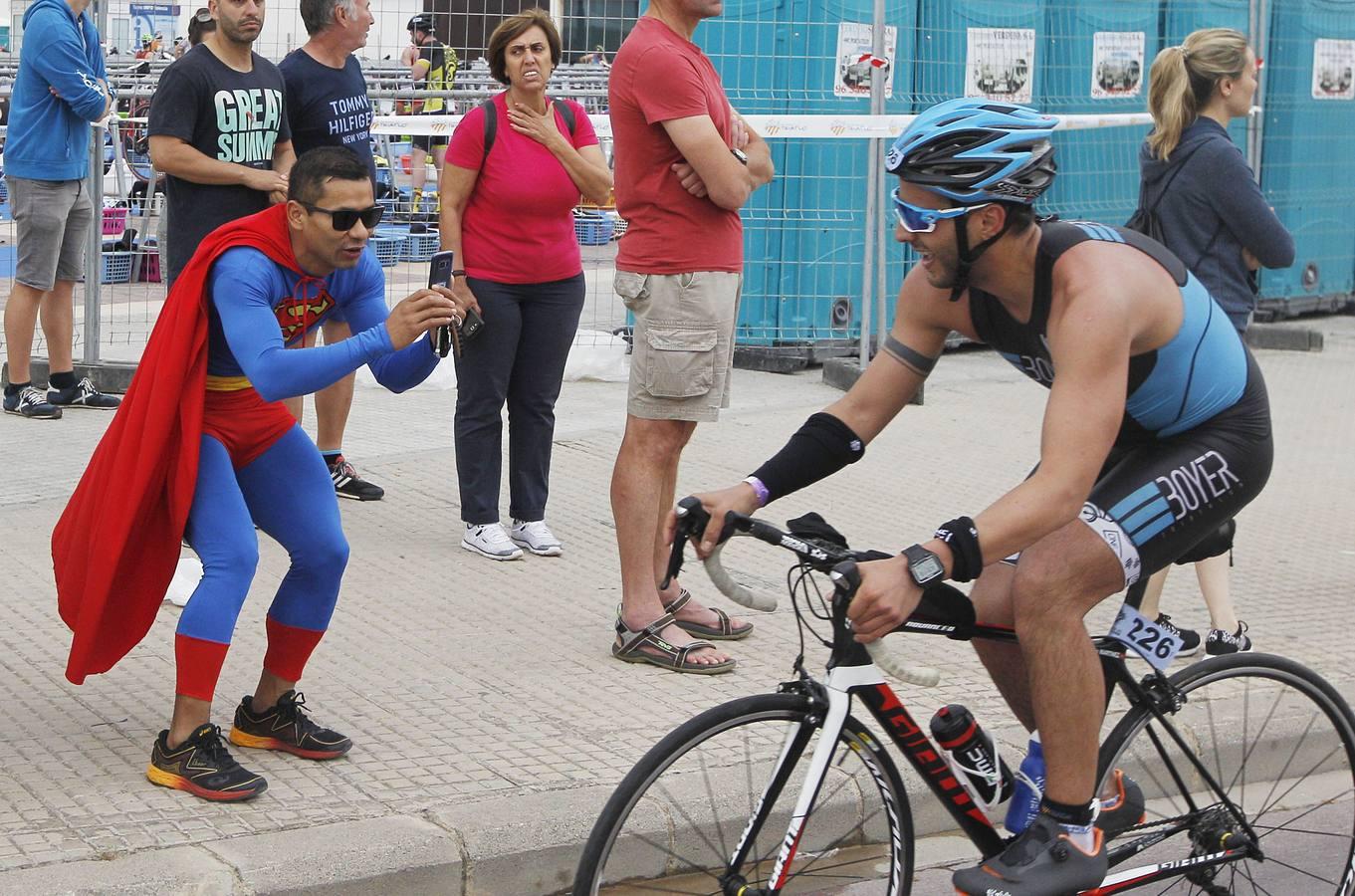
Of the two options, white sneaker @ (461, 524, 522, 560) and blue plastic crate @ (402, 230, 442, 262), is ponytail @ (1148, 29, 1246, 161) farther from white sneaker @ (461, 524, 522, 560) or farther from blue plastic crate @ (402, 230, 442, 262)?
blue plastic crate @ (402, 230, 442, 262)

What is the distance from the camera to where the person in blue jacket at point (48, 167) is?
27.0 feet

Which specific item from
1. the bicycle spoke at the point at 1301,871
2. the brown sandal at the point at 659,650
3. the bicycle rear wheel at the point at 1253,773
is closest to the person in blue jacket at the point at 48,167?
the brown sandal at the point at 659,650

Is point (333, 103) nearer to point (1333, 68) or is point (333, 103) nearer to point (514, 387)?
point (514, 387)

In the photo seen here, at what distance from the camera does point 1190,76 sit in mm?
5684

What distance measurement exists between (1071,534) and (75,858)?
7.17 ft

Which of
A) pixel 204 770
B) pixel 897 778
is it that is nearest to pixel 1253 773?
pixel 897 778

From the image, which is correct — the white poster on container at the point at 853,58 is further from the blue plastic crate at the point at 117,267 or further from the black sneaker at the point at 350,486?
the black sneaker at the point at 350,486

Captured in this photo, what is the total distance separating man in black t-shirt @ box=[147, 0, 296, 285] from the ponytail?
3147mm

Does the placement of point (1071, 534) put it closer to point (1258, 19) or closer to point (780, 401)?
point (780, 401)

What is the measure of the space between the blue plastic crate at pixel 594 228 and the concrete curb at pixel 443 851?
732 centimetres

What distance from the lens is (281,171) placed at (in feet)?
23.1

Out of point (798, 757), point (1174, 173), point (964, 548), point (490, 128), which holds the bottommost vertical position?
point (798, 757)

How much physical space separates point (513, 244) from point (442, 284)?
2.27 metres

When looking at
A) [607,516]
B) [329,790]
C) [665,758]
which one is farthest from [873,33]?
[665,758]
